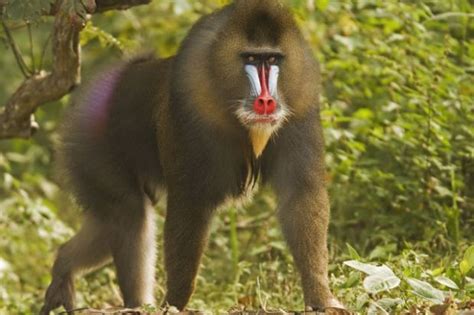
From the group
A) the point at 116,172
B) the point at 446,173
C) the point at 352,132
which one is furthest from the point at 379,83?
the point at 116,172

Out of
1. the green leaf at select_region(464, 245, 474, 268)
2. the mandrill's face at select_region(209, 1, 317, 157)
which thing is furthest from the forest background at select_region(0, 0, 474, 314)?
the green leaf at select_region(464, 245, 474, 268)

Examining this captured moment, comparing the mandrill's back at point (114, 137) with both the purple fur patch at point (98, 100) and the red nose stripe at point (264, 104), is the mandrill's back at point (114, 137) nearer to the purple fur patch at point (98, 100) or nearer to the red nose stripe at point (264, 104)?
the purple fur patch at point (98, 100)

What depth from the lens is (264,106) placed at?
4.18m

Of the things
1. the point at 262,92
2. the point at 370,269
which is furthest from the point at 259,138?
the point at 370,269

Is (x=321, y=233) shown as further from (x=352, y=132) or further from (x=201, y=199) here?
(x=352, y=132)

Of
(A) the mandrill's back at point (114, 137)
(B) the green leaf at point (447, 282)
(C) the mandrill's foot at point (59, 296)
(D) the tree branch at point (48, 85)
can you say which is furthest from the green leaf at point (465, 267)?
(C) the mandrill's foot at point (59, 296)

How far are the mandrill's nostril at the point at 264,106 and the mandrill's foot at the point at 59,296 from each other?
6.11 ft

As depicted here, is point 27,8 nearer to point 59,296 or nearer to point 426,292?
point 426,292

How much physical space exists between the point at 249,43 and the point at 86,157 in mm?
1397

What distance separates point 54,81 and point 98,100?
238 millimetres

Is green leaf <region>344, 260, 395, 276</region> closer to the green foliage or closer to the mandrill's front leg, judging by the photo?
the mandrill's front leg

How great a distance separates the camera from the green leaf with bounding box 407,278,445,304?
3.71 metres

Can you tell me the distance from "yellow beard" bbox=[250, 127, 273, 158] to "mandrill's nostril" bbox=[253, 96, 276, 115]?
0.28 feet

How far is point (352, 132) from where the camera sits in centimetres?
660
